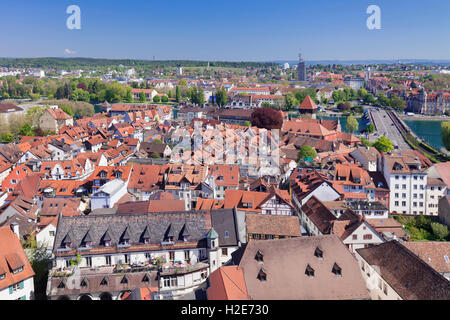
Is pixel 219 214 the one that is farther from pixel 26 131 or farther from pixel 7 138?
pixel 26 131

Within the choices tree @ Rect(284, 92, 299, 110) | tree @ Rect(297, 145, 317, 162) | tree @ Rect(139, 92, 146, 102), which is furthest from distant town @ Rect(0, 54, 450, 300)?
tree @ Rect(139, 92, 146, 102)

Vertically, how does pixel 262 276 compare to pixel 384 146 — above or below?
below

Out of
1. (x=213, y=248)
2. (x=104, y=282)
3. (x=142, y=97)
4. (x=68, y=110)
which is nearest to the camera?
(x=104, y=282)

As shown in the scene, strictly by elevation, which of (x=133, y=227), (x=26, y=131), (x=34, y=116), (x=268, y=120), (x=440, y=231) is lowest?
(x=440, y=231)

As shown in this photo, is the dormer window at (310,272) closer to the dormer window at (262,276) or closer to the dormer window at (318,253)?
the dormer window at (318,253)

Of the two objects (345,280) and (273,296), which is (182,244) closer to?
(273,296)

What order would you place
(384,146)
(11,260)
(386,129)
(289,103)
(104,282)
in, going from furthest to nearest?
1. (289,103)
2. (386,129)
3. (384,146)
4. (104,282)
5. (11,260)

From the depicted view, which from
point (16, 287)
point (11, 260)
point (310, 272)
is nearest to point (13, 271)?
point (11, 260)
